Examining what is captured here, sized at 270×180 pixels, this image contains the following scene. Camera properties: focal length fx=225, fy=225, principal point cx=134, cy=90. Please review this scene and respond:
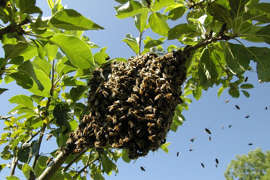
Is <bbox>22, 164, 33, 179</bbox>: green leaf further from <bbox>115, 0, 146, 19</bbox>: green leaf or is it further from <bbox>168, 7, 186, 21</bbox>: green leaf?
<bbox>168, 7, 186, 21</bbox>: green leaf

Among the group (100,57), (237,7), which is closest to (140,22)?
(100,57)

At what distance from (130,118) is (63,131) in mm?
1261

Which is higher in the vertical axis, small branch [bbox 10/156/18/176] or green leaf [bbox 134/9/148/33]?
green leaf [bbox 134/9/148/33]

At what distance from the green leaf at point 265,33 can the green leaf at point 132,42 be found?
52.1 inches

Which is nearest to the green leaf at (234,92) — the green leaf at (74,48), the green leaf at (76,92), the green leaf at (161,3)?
the green leaf at (161,3)

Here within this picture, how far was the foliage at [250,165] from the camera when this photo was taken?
41938mm

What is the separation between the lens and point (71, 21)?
1574 millimetres

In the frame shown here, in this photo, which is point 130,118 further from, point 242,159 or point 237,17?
point 242,159

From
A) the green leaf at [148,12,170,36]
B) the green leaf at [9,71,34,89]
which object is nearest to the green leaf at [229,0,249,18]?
the green leaf at [148,12,170,36]

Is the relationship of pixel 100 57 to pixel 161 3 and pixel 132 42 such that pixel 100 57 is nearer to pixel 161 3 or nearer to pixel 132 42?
pixel 132 42

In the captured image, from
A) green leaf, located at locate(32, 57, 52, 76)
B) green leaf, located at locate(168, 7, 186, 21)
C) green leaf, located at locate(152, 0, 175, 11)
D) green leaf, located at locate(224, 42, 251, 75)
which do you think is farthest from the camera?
green leaf, located at locate(32, 57, 52, 76)

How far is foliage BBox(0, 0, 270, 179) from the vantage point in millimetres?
1619

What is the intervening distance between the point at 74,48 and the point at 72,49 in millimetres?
22

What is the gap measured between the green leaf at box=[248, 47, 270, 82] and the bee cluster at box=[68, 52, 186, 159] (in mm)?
727
